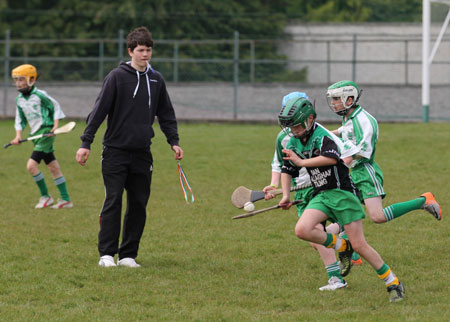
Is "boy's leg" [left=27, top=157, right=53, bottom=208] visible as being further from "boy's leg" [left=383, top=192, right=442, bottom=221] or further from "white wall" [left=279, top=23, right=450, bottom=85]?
"white wall" [left=279, top=23, right=450, bottom=85]

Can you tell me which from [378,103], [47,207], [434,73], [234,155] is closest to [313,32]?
[434,73]

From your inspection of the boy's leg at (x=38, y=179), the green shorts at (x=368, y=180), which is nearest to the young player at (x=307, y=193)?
the green shorts at (x=368, y=180)

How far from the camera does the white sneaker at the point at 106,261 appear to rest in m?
6.43

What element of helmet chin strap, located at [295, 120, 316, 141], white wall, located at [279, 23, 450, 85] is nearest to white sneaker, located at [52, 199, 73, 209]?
helmet chin strap, located at [295, 120, 316, 141]

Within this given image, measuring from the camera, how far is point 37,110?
32.2 feet

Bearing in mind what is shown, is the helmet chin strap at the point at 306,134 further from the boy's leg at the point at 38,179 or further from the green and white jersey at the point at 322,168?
the boy's leg at the point at 38,179

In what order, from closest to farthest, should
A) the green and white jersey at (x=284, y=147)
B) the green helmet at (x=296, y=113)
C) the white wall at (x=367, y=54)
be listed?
the green helmet at (x=296, y=113)
the green and white jersey at (x=284, y=147)
the white wall at (x=367, y=54)

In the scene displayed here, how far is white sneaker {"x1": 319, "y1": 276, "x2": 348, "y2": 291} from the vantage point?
5656 mm

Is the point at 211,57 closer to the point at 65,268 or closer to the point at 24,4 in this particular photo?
the point at 24,4

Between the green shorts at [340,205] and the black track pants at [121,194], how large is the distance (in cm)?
175

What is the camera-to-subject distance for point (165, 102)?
673cm

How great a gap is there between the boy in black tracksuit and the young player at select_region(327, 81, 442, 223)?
148cm

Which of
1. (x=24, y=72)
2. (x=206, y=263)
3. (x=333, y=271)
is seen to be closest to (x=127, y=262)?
(x=206, y=263)

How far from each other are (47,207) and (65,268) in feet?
12.2
